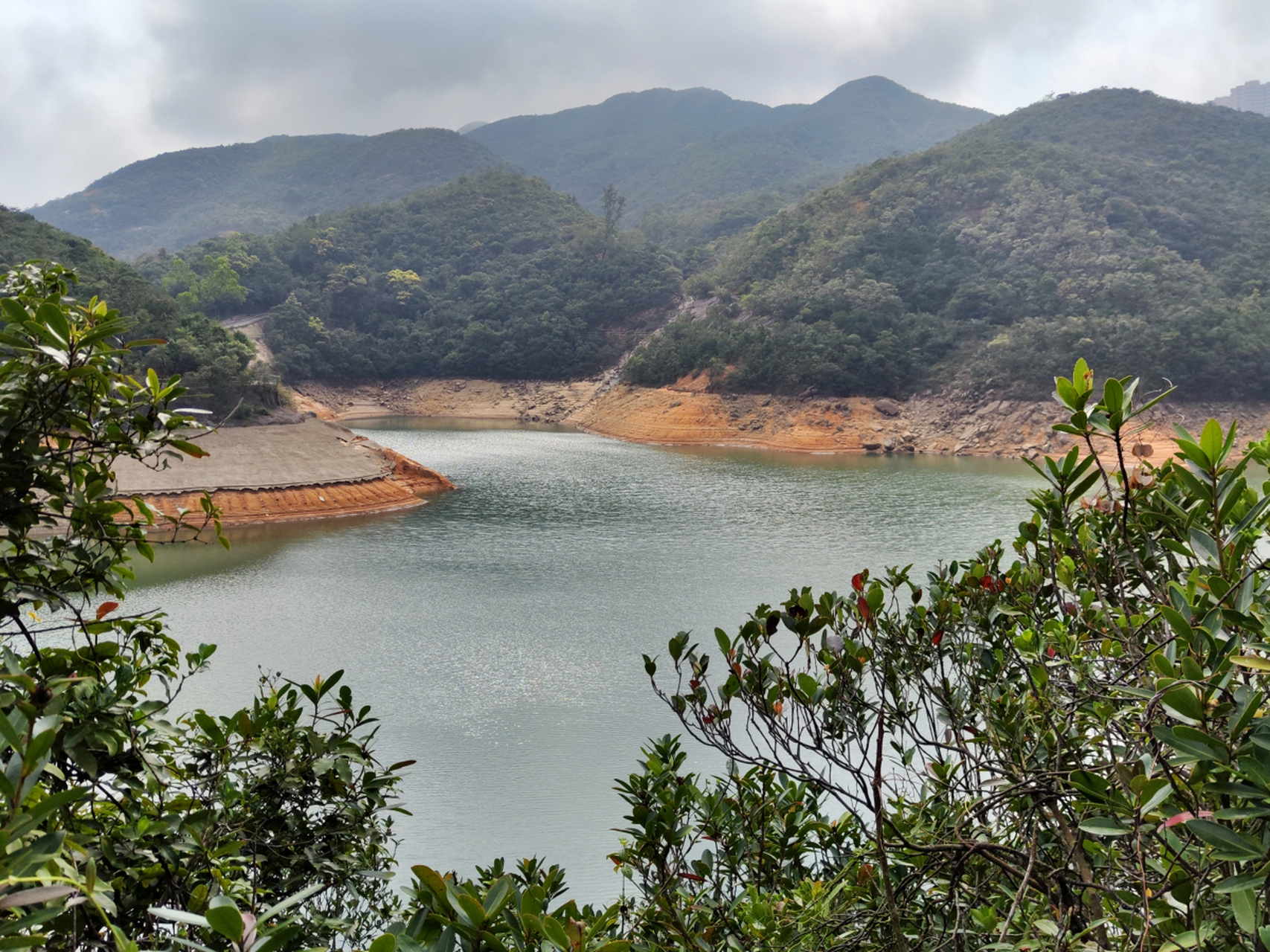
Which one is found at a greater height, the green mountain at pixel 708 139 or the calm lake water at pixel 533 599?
the green mountain at pixel 708 139

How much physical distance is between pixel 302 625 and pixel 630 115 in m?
142

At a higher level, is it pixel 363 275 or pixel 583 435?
pixel 363 275

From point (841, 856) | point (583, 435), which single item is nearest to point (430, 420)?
point (583, 435)

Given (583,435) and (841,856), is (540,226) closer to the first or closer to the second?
(583,435)

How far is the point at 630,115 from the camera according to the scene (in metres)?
137

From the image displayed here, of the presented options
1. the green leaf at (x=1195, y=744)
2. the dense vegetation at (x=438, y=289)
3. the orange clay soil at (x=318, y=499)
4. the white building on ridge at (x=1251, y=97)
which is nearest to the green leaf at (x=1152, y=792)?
the green leaf at (x=1195, y=744)

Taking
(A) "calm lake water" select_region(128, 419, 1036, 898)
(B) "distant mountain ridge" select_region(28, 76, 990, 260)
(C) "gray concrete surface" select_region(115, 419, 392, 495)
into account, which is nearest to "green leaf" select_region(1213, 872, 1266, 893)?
(A) "calm lake water" select_region(128, 419, 1036, 898)

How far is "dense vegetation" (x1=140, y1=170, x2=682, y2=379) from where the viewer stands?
4347 centimetres

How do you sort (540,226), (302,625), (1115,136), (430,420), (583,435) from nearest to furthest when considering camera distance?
1. (302,625)
2. (583,435)
3. (430,420)
4. (1115,136)
5. (540,226)

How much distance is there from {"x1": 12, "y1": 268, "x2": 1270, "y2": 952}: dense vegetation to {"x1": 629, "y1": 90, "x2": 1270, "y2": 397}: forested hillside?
2921 cm

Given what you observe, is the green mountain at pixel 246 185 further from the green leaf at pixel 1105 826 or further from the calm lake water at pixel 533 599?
the green leaf at pixel 1105 826

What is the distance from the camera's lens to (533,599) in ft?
38.2

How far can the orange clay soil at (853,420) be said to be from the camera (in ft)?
89.4

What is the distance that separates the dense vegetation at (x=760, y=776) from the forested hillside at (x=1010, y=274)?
29212mm
